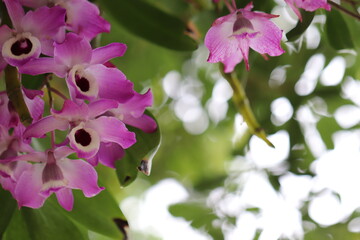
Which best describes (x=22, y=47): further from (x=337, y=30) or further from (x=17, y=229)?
(x=337, y=30)

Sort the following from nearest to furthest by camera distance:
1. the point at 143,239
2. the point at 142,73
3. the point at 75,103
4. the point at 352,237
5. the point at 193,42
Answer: the point at 75,103 → the point at 193,42 → the point at 352,237 → the point at 142,73 → the point at 143,239

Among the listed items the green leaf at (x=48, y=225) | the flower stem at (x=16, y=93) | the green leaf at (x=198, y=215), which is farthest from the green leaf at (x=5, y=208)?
the green leaf at (x=198, y=215)

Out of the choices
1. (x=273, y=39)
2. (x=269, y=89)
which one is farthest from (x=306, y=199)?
(x=273, y=39)

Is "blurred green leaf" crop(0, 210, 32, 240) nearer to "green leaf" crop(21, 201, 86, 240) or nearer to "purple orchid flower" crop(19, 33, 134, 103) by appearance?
"green leaf" crop(21, 201, 86, 240)

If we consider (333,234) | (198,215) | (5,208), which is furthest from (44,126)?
(333,234)

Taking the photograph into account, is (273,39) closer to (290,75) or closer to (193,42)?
(193,42)

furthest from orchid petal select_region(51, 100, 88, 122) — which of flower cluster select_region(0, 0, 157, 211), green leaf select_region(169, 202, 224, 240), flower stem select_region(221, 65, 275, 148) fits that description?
green leaf select_region(169, 202, 224, 240)
